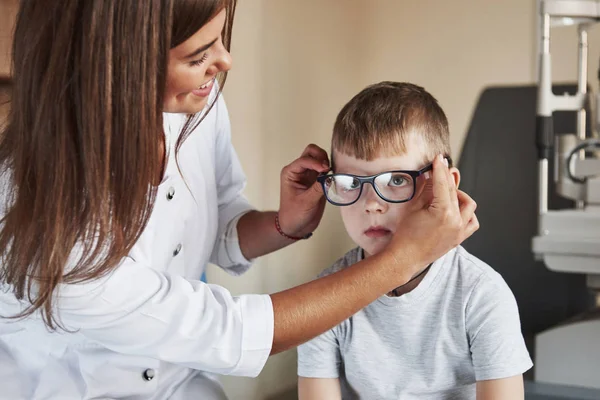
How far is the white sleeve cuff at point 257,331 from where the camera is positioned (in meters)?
1.14

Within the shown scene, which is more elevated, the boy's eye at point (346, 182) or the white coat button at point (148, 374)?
the boy's eye at point (346, 182)

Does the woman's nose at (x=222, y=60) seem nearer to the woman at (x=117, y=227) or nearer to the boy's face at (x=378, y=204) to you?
the woman at (x=117, y=227)

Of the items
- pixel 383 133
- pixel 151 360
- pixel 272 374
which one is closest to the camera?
pixel 383 133

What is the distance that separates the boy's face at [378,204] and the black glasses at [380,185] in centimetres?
1

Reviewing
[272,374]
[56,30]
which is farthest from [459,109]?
[56,30]

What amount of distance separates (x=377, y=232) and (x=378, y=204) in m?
0.06

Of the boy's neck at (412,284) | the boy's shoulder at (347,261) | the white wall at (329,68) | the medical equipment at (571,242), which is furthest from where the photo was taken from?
the white wall at (329,68)

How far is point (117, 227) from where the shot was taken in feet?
3.49

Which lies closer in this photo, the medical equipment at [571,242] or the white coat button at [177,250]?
the white coat button at [177,250]

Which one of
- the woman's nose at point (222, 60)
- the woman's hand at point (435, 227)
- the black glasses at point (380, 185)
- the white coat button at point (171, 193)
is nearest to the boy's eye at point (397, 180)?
the black glasses at point (380, 185)

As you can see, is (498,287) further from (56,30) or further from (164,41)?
(56,30)

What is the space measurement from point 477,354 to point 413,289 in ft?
0.54

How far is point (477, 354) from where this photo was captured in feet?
4.21

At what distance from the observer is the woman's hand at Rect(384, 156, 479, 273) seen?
3.67 ft
